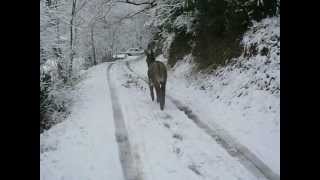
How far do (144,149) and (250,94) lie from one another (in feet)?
17.4

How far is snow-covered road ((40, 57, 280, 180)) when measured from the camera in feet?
24.2

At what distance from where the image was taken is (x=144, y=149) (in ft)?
28.6

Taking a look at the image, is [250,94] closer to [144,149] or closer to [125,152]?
[144,149]

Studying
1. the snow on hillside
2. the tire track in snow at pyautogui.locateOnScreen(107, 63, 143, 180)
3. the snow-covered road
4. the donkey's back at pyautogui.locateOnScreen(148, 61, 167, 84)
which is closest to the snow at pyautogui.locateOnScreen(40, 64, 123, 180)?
the snow-covered road

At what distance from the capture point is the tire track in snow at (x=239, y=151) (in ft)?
23.5

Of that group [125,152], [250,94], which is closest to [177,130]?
[125,152]

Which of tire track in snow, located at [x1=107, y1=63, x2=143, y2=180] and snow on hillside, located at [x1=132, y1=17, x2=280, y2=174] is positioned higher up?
snow on hillside, located at [x1=132, y1=17, x2=280, y2=174]

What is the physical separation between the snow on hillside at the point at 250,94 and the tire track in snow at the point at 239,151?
147 millimetres

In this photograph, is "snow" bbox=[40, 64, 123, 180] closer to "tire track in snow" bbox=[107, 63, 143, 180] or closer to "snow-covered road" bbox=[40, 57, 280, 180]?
"snow-covered road" bbox=[40, 57, 280, 180]

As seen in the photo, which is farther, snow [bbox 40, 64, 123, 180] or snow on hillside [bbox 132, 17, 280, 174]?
snow on hillside [bbox 132, 17, 280, 174]
